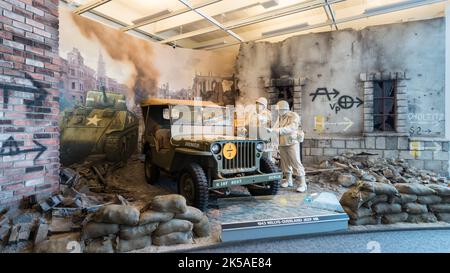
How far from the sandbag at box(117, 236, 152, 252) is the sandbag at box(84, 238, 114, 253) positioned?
9 cm

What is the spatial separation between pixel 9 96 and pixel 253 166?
3478 mm

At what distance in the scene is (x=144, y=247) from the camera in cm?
279

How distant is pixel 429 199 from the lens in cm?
359

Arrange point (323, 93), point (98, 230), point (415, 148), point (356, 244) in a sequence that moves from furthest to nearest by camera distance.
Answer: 1. point (323, 93)
2. point (415, 148)
3. point (356, 244)
4. point (98, 230)

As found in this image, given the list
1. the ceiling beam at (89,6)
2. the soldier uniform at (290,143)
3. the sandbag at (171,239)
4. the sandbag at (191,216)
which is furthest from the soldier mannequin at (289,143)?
the ceiling beam at (89,6)

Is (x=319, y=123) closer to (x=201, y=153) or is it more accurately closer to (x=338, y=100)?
(x=338, y=100)

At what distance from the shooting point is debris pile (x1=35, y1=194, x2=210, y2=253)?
265cm

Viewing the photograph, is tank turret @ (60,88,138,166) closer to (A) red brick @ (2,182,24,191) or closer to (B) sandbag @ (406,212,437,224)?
(A) red brick @ (2,182,24,191)

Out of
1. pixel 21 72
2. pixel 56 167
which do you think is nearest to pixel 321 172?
pixel 56 167

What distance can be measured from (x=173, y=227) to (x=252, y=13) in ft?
22.8

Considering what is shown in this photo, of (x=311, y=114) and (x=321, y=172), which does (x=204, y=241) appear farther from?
(x=311, y=114)

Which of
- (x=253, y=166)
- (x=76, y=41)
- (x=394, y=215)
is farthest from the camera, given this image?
(x=76, y=41)

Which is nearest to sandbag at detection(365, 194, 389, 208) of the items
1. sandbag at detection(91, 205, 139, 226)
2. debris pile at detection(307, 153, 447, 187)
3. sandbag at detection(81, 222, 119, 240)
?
debris pile at detection(307, 153, 447, 187)

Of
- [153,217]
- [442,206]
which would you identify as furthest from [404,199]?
[153,217]
